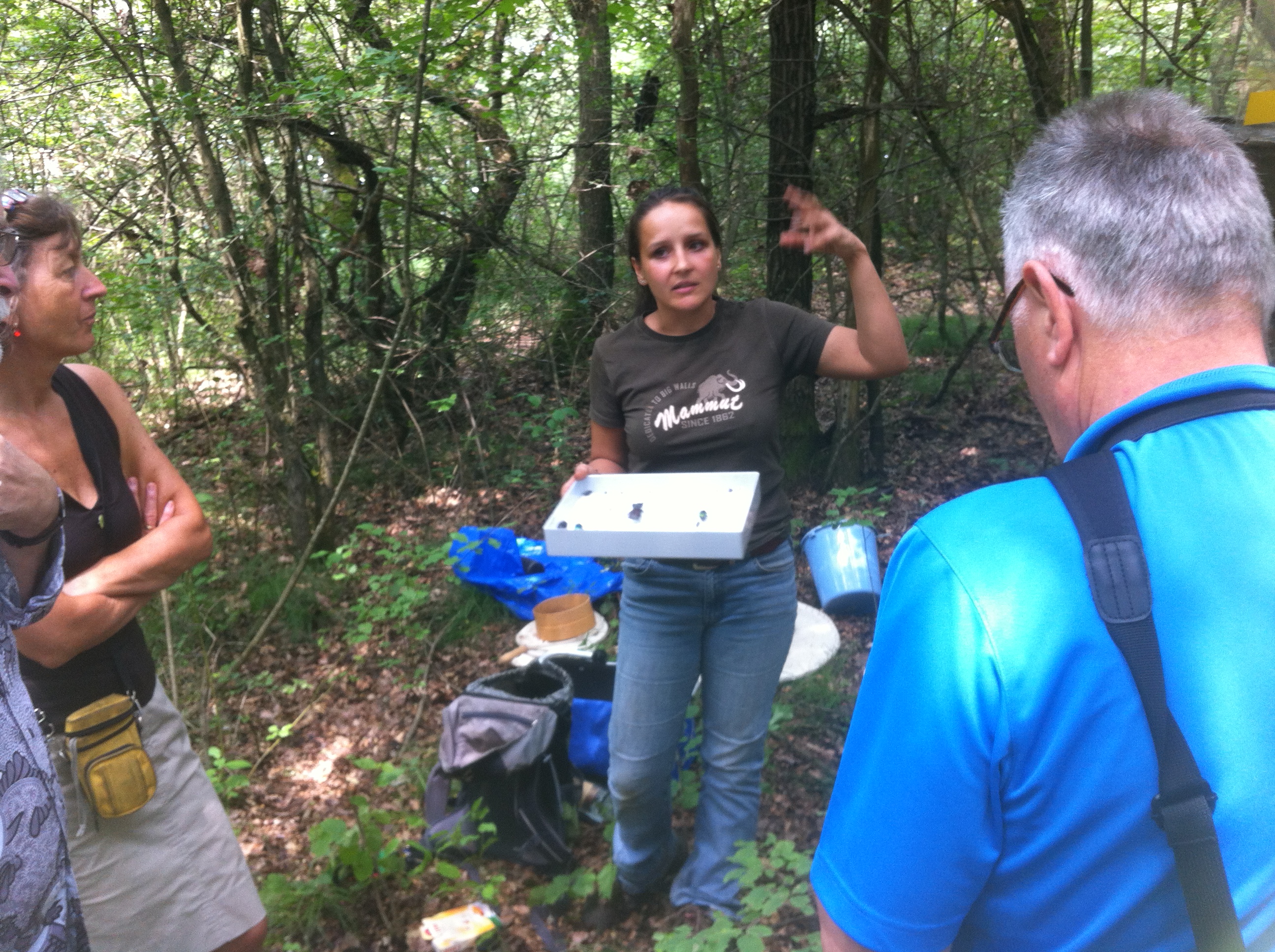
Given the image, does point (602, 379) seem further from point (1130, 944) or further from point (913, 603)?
point (1130, 944)

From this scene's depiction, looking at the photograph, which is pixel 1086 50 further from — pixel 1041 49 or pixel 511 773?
pixel 511 773

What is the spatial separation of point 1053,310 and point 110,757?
212 centimetres

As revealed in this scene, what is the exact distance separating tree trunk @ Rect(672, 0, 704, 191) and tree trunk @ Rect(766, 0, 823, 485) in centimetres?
48

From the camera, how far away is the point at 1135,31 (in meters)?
5.75

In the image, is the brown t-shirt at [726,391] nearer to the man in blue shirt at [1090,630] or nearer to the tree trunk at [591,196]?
the man in blue shirt at [1090,630]

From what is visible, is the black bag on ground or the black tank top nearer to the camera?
the black tank top

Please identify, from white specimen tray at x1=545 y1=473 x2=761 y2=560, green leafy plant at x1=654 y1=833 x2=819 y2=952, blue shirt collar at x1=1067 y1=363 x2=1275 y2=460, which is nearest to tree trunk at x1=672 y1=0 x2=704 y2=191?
white specimen tray at x1=545 y1=473 x2=761 y2=560

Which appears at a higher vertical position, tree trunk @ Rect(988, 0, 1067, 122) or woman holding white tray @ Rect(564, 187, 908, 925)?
Answer: tree trunk @ Rect(988, 0, 1067, 122)

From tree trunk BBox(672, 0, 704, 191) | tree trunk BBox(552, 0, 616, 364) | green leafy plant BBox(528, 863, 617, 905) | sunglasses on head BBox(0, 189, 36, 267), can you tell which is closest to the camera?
sunglasses on head BBox(0, 189, 36, 267)

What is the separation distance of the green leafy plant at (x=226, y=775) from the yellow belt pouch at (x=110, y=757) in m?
1.11

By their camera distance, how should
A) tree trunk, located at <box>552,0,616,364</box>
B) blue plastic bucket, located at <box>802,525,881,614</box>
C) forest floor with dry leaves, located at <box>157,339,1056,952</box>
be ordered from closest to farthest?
forest floor with dry leaves, located at <box>157,339,1056,952</box> < blue plastic bucket, located at <box>802,525,881,614</box> < tree trunk, located at <box>552,0,616,364</box>

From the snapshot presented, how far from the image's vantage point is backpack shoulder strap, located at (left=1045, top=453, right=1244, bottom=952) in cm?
80

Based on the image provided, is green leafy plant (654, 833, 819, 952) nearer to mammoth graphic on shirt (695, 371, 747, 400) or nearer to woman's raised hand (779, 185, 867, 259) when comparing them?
mammoth graphic on shirt (695, 371, 747, 400)

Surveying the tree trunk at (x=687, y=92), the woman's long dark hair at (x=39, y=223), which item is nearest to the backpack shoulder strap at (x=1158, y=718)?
the woman's long dark hair at (x=39, y=223)
